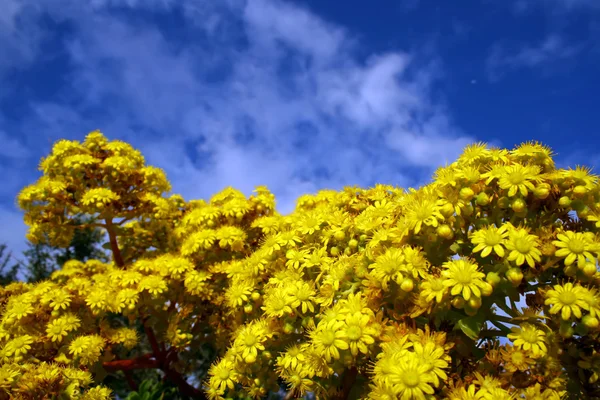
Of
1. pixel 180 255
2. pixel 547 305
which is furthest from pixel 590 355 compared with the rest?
pixel 180 255

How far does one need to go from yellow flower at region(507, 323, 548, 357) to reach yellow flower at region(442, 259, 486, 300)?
0.37 metres

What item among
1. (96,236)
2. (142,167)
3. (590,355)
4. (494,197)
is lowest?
(590,355)

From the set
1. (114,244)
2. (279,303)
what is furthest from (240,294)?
(114,244)

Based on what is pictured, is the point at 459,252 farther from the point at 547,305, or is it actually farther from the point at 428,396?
the point at 428,396

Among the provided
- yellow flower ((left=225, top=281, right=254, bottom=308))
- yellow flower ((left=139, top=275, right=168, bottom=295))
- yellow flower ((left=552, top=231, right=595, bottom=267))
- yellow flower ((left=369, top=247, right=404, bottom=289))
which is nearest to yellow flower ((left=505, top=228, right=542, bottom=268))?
yellow flower ((left=552, top=231, right=595, bottom=267))

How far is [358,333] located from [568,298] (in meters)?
1.12

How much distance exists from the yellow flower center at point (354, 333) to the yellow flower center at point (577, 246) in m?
1.25

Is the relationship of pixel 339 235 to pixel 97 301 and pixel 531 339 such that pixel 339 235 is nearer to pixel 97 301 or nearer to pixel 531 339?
pixel 531 339

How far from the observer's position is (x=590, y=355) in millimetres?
2648

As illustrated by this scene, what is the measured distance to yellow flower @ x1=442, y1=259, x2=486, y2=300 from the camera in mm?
2533

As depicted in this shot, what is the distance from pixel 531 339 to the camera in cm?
259

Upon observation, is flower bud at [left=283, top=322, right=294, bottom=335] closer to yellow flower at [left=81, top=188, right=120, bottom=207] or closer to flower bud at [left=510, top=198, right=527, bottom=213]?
flower bud at [left=510, top=198, right=527, bottom=213]

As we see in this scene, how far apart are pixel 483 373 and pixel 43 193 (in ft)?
16.8

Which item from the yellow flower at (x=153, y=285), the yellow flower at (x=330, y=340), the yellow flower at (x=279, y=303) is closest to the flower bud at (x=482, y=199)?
the yellow flower at (x=330, y=340)
